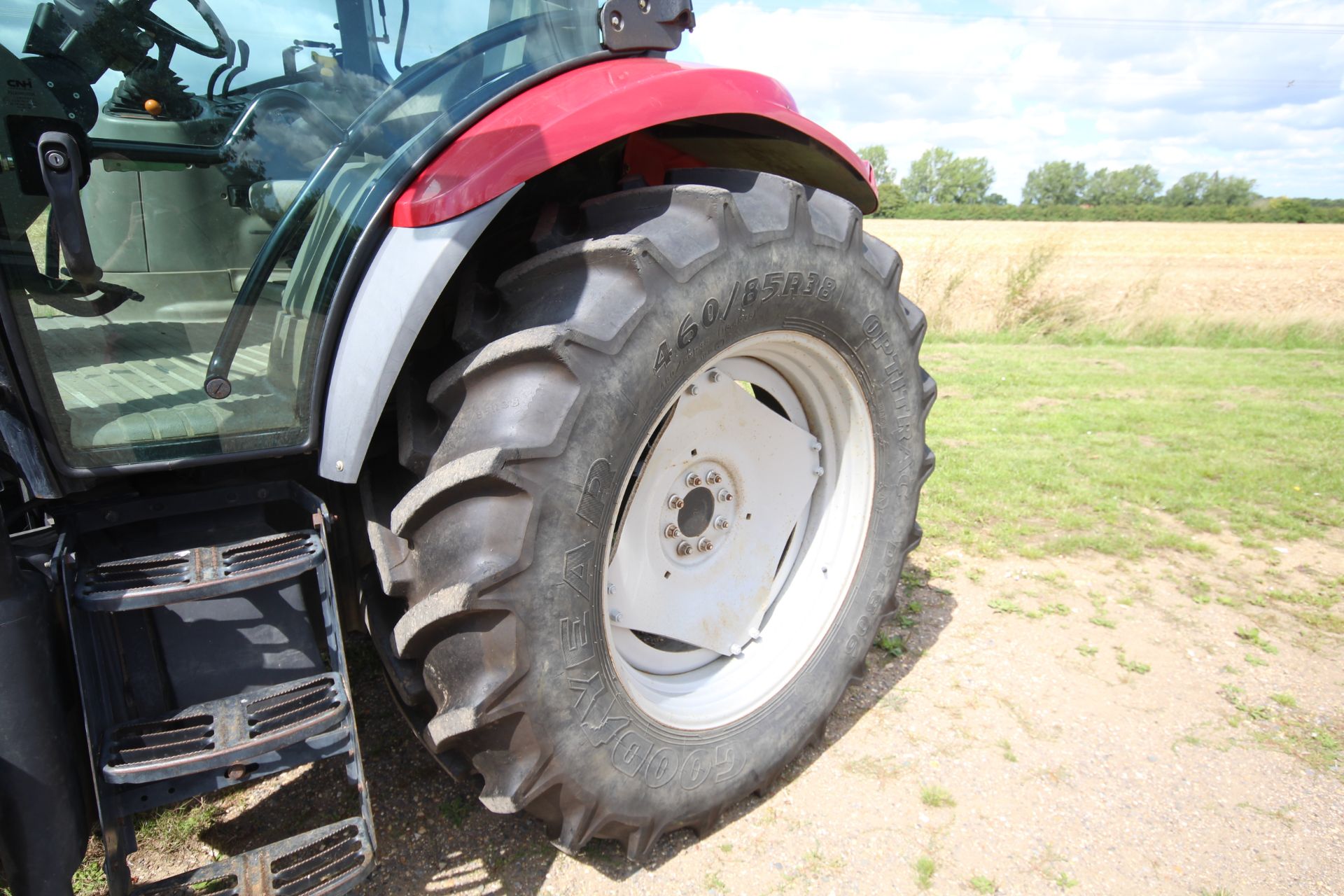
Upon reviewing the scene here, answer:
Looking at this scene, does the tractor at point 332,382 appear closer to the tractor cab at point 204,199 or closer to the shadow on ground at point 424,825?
the tractor cab at point 204,199

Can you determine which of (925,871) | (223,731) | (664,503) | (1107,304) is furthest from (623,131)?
(1107,304)

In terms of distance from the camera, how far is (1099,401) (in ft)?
20.6

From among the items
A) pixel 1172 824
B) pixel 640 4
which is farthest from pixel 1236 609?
pixel 640 4

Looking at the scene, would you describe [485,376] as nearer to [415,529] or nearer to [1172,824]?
[415,529]

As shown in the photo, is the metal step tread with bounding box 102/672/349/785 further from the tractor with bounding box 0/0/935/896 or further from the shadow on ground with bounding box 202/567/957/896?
the shadow on ground with bounding box 202/567/957/896

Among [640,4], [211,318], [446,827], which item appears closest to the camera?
[211,318]

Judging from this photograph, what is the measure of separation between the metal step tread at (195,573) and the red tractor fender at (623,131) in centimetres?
61

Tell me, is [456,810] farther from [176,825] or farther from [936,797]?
[936,797]

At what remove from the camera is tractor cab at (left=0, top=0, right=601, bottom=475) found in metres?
1.30

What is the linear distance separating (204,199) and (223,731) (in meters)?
0.92

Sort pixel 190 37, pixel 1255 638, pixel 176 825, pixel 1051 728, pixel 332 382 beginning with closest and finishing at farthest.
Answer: pixel 190 37 → pixel 332 382 → pixel 176 825 → pixel 1051 728 → pixel 1255 638

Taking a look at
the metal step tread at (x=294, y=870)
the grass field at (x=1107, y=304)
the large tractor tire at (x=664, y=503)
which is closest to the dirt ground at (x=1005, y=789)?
the large tractor tire at (x=664, y=503)

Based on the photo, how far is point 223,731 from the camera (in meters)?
1.40

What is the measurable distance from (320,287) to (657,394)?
2.08ft
